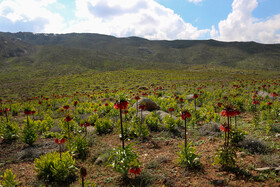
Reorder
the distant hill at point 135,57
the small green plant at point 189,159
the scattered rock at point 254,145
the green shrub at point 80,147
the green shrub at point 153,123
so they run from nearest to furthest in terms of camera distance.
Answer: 1. the small green plant at point 189,159
2. the scattered rock at point 254,145
3. the green shrub at point 80,147
4. the green shrub at point 153,123
5. the distant hill at point 135,57

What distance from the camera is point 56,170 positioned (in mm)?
5293

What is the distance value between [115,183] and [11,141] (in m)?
7.42

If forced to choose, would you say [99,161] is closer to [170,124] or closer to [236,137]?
[170,124]

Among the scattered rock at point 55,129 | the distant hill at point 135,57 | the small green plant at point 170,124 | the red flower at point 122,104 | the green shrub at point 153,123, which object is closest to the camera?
the red flower at point 122,104

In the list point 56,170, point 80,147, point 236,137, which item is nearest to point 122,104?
point 56,170

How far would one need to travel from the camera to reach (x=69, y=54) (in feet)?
321

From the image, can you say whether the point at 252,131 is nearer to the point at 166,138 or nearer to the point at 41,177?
the point at 166,138

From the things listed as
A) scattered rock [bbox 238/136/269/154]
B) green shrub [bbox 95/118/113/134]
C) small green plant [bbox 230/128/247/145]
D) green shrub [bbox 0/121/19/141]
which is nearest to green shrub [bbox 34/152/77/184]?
green shrub [bbox 95/118/113/134]

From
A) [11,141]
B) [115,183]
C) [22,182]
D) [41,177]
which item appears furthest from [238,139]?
[11,141]

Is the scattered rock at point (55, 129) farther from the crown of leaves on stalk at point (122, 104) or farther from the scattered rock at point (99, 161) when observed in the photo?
the crown of leaves on stalk at point (122, 104)

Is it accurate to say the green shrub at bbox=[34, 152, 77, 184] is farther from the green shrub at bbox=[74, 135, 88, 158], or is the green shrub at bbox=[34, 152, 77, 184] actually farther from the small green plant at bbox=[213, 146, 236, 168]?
the small green plant at bbox=[213, 146, 236, 168]

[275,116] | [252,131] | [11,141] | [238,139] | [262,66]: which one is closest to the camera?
[238,139]

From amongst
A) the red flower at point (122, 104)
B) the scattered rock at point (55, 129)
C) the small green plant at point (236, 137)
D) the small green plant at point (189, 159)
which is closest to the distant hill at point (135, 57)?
the scattered rock at point (55, 129)

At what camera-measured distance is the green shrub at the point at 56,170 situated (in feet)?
17.4
